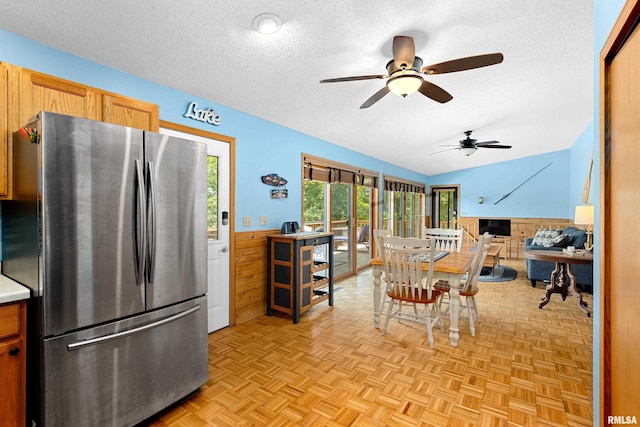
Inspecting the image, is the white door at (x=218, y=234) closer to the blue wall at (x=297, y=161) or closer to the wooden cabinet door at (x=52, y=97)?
the blue wall at (x=297, y=161)

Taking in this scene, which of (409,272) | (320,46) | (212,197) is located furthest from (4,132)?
(409,272)

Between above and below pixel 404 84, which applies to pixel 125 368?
below

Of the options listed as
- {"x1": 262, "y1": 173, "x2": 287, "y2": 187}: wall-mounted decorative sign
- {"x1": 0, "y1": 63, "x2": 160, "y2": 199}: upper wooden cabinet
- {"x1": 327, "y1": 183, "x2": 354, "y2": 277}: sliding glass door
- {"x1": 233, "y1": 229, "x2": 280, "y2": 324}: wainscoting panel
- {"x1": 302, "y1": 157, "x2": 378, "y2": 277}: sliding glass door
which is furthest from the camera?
{"x1": 327, "y1": 183, "x2": 354, "y2": 277}: sliding glass door

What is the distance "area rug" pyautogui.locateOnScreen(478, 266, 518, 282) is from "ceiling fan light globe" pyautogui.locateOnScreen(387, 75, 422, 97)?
14.0 feet

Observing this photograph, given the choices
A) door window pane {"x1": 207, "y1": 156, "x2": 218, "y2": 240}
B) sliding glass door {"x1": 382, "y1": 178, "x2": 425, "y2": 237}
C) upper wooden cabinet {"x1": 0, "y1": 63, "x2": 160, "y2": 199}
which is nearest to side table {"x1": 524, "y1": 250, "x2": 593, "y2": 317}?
sliding glass door {"x1": 382, "y1": 178, "x2": 425, "y2": 237}

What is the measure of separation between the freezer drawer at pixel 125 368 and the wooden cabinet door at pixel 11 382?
11 centimetres

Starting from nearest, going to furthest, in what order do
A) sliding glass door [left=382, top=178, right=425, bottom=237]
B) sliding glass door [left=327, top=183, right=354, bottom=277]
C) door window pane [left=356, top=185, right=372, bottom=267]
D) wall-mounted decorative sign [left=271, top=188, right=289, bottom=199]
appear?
wall-mounted decorative sign [left=271, top=188, right=289, bottom=199], sliding glass door [left=327, top=183, right=354, bottom=277], door window pane [left=356, top=185, right=372, bottom=267], sliding glass door [left=382, top=178, right=425, bottom=237]

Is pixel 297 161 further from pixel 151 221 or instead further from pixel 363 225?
pixel 151 221

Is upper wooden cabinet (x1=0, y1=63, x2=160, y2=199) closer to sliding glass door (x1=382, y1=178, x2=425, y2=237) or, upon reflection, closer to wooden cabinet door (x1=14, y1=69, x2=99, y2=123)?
wooden cabinet door (x1=14, y1=69, x2=99, y2=123)

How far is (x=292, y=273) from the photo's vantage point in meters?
3.34

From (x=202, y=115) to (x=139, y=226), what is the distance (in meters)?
1.55

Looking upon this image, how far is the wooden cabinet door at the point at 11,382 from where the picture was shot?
139 cm

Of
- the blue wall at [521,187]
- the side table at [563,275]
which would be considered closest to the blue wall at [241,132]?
the side table at [563,275]

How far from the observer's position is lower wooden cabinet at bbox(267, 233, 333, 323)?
3320 millimetres
